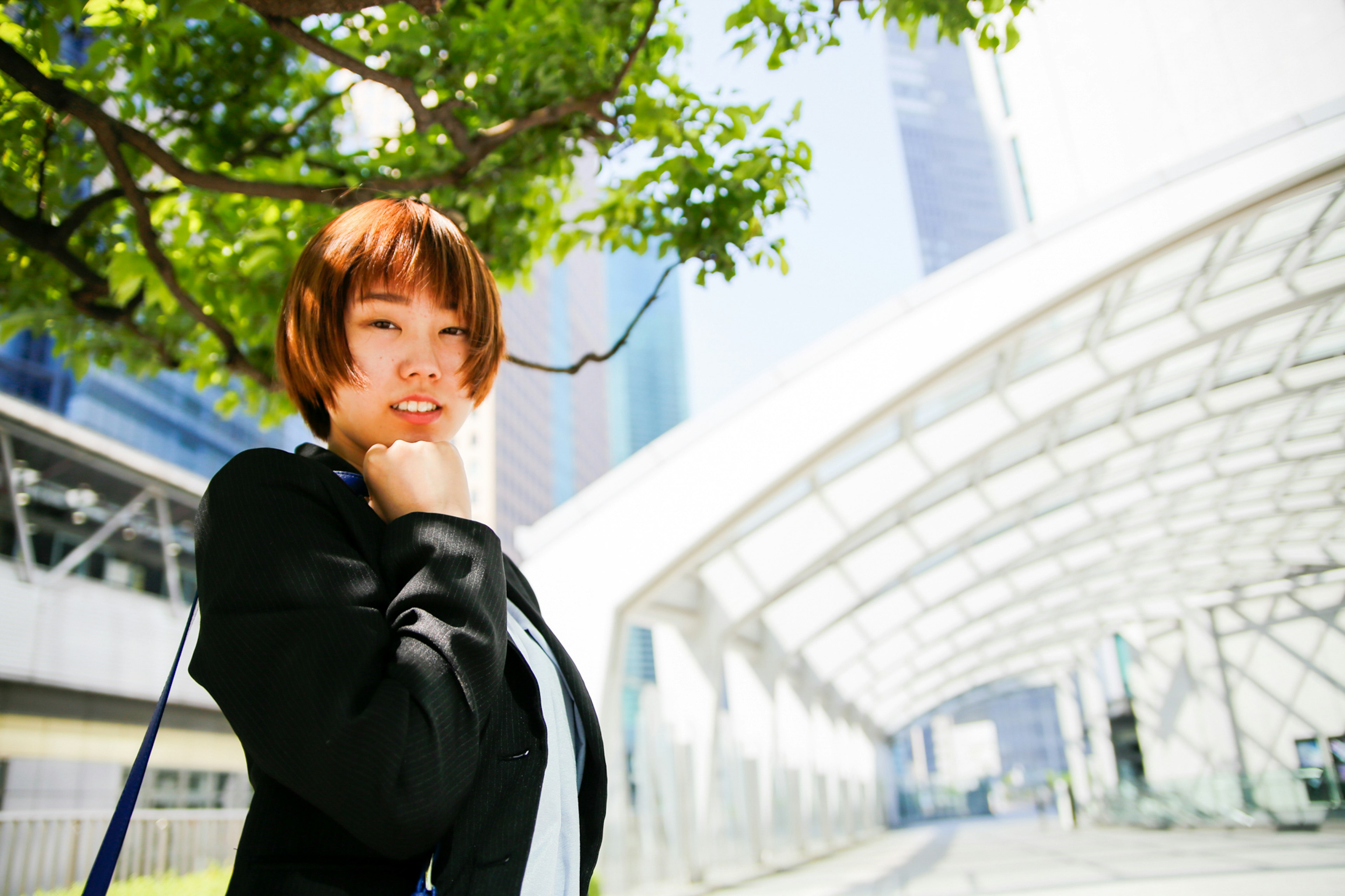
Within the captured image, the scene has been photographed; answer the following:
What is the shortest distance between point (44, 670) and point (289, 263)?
7.68ft

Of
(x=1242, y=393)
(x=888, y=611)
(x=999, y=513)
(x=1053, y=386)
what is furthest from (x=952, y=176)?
(x=1053, y=386)

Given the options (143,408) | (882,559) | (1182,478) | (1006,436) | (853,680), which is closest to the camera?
(1006,436)

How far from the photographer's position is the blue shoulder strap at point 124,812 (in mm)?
877

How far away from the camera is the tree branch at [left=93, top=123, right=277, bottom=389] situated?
3.37 meters

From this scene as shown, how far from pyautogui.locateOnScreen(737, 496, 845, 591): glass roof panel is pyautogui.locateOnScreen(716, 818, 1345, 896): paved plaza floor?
4.49 meters

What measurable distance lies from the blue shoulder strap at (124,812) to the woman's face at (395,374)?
279 mm

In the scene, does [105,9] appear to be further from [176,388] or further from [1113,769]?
[176,388]

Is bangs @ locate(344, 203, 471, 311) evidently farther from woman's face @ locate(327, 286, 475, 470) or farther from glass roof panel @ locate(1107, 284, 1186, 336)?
glass roof panel @ locate(1107, 284, 1186, 336)

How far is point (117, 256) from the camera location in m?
3.74

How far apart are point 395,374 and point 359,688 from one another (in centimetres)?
43

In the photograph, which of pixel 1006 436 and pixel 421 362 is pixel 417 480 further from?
pixel 1006 436

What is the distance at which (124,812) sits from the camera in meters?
0.93

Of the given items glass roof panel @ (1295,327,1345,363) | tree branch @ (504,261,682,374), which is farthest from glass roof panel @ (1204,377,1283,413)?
tree branch @ (504,261,682,374)

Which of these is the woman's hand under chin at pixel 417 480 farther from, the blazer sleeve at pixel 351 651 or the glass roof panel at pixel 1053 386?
the glass roof panel at pixel 1053 386
